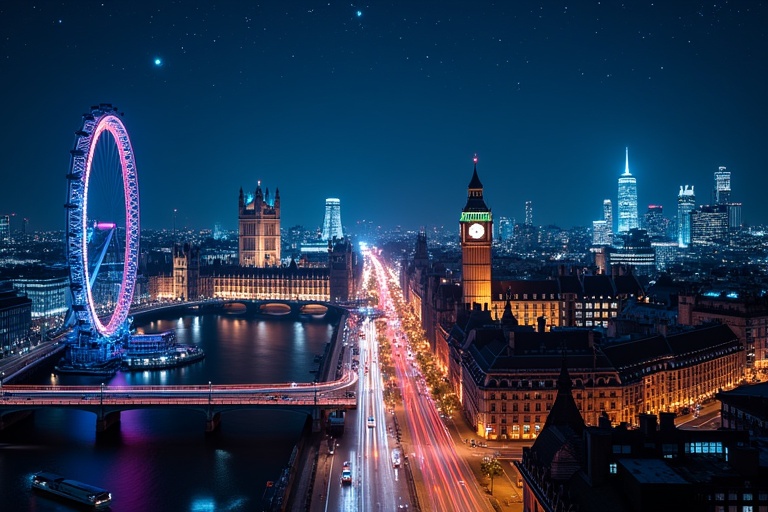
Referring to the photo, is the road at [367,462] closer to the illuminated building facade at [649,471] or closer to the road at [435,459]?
the road at [435,459]

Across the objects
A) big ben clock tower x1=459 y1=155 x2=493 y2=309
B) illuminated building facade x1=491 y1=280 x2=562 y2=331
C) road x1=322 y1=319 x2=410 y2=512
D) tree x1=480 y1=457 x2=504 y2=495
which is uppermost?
big ben clock tower x1=459 y1=155 x2=493 y2=309

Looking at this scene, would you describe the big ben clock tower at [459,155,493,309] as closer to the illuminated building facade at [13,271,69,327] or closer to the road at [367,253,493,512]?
the road at [367,253,493,512]

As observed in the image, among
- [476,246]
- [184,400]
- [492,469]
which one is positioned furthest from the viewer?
[476,246]

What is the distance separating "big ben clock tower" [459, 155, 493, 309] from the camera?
94.1m

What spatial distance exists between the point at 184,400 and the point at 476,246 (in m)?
38.1

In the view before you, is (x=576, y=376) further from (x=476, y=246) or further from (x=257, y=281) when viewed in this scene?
(x=257, y=281)

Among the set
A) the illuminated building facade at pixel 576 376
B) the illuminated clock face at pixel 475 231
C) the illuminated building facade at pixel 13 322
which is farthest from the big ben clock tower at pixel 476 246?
the illuminated building facade at pixel 13 322

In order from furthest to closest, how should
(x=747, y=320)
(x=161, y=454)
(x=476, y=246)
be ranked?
1. (x=476, y=246)
2. (x=747, y=320)
3. (x=161, y=454)

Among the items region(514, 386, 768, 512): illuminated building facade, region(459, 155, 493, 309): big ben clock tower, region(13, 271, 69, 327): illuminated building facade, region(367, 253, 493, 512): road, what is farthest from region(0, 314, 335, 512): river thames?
region(13, 271, 69, 327): illuminated building facade

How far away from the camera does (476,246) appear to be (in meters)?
94.1

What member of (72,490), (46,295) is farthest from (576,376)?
(46,295)

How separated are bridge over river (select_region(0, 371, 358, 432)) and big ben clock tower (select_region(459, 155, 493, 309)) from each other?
24.7 m

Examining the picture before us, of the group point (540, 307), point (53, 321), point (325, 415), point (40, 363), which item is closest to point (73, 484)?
point (325, 415)

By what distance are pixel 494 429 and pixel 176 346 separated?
58950 millimetres
